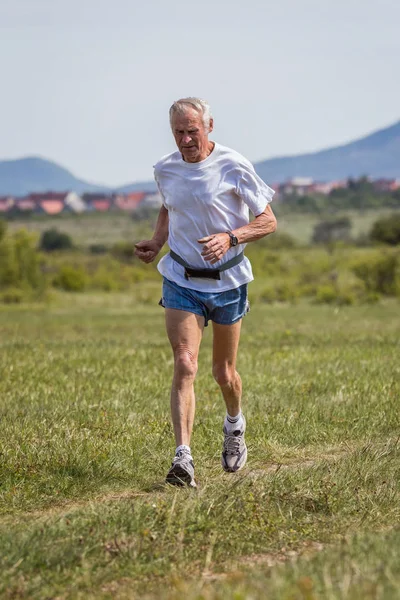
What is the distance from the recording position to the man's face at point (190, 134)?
21.5 feet

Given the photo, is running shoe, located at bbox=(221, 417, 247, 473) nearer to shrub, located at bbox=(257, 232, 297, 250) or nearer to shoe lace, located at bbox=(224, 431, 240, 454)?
shoe lace, located at bbox=(224, 431, 240, 454)

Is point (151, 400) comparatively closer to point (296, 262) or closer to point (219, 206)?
point (219, 206)

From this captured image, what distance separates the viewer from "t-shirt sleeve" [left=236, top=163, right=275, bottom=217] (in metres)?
6.73

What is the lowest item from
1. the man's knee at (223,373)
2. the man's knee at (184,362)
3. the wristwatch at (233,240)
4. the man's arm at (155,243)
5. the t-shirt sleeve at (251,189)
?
the man's knee at (223,373)

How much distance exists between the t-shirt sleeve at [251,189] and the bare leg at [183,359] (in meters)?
0.82

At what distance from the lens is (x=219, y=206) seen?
6730mm

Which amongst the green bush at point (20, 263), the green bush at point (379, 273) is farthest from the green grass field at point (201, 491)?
the green bush at point (20, 263)

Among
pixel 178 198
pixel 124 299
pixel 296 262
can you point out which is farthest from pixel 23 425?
pixel 296 262

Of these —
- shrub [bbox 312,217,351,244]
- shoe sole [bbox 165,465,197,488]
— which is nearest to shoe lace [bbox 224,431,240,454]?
shoe sole [bbox 165,465,197,488]

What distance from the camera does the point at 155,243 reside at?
712 centimetres

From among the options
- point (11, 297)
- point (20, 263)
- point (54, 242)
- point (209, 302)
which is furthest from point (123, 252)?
point (209, 302)

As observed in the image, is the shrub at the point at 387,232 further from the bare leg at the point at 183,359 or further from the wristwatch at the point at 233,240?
the wristwatch at the point at 233,240

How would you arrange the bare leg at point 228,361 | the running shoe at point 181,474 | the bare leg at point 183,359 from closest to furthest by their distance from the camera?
the running shoe at point 181,474 → the bare leg at point 183,359 → the bare leg at point 228,361

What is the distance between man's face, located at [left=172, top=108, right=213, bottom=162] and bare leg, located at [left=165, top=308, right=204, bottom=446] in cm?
104
